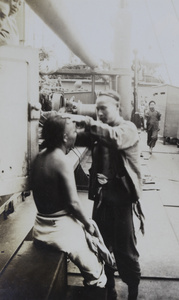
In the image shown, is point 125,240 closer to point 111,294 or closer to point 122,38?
point 111,294

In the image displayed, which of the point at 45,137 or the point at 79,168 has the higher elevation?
the point at 45,137

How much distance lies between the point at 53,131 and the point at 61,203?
0.56 m

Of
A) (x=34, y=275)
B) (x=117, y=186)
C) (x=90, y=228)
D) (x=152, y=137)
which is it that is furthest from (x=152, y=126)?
(x=34, y=275)

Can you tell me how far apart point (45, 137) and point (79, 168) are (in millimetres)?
3977

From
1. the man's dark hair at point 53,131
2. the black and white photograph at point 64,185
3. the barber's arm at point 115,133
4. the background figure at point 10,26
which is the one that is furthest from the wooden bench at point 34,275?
the background figure at point 10,26

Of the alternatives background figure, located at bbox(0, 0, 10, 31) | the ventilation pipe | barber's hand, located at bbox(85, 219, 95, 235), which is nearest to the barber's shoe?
barber's hand, located at bbox(85, 219, 95, 235)

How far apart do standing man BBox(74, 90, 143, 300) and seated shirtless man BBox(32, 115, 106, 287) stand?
39cm

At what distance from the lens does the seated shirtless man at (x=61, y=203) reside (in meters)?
2.18

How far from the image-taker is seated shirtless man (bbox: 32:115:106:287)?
2184mm

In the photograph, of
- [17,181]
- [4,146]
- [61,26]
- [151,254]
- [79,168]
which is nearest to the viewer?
[61,26]

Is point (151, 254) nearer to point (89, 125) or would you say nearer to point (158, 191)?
point (89, 125)

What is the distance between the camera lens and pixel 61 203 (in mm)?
2271

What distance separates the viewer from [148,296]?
3000 mm

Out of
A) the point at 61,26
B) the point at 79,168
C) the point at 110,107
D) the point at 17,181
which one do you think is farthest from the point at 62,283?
the point at 79,168
